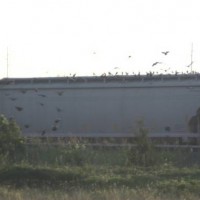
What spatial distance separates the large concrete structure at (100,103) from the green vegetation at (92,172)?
16.5 ft

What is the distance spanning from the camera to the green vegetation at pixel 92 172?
36.2 feet

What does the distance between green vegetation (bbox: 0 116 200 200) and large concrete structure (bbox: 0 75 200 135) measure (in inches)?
199

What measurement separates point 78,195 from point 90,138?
1448 cm

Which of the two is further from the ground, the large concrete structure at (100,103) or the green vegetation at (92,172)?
the large concrete structure at (100,103)

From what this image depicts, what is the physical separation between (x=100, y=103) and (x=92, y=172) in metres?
12.8

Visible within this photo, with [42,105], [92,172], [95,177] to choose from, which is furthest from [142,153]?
[42,105]

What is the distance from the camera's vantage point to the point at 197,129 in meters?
24.8

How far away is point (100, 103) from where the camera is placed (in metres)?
27.2

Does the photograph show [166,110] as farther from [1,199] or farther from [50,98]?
[1,199]

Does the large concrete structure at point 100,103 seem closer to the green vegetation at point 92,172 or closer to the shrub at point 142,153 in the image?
the green vegetation at point 92,172

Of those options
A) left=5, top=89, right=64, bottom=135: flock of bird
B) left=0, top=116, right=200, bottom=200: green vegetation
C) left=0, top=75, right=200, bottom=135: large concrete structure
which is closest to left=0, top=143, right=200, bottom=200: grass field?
left=0, top=116, right=200, bottom=200: green vegetation

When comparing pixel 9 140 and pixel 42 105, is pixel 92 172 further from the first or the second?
pixel 42 105

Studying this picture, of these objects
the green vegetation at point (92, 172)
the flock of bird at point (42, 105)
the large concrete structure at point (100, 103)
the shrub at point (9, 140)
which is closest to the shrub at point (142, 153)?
the green vegetation at point (92, 172)

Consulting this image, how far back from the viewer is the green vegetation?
435 inches
